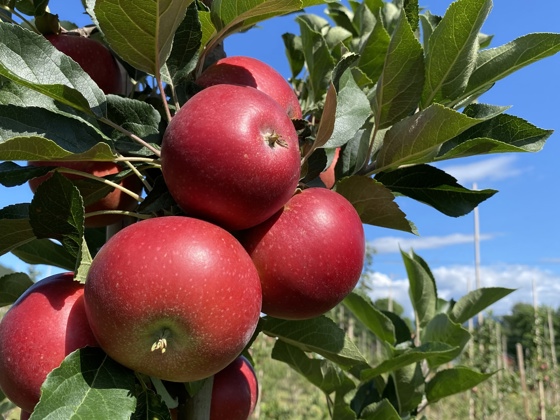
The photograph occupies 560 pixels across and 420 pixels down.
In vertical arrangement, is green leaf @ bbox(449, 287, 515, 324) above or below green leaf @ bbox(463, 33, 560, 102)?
below

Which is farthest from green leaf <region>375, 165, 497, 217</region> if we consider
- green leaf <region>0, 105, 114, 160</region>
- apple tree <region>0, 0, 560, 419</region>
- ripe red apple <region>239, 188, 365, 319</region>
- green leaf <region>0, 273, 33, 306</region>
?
green leaf <region>0, 273, 33, 306</region>

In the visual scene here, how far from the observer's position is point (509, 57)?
0.82 metres

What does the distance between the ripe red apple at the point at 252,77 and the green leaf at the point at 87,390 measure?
40 cm

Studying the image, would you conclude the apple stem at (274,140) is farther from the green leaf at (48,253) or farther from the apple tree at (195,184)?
the green leaf at (48,253)

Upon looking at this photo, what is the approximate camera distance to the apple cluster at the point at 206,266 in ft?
1.90

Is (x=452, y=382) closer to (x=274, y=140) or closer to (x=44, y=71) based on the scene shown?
(x=274, y=140)

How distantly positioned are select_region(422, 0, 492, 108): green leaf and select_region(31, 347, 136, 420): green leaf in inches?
23.2

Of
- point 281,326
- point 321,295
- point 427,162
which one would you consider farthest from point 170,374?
point 427,162

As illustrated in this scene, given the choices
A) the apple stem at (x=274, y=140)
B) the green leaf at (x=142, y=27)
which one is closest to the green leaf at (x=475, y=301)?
the apple stem at (x=274, y=140)

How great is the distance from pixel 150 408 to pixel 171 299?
0.53 feet

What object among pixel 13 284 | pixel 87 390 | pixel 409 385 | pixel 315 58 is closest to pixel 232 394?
pixel 87 390

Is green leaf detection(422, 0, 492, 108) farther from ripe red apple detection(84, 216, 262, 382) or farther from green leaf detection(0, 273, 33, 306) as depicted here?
green leaf detection(0, 273, 33, 306)

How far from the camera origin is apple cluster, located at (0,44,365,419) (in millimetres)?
578

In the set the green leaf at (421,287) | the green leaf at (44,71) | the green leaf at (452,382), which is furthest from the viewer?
the green leaf at (421,287)
